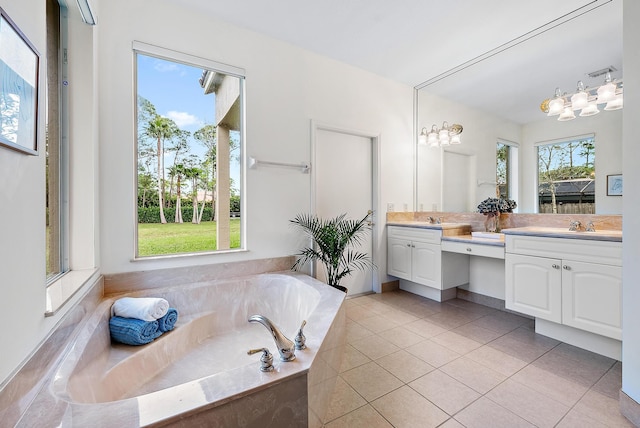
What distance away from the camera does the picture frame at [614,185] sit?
1973 mm

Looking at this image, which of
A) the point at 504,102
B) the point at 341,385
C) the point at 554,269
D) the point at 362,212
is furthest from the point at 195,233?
the point at 504,102

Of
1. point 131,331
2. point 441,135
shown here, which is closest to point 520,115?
point 441,135

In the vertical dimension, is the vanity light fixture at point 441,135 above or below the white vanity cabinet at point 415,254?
above

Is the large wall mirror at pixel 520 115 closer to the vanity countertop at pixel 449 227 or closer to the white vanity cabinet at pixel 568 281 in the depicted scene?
the vanity countertop at pixel 449 227

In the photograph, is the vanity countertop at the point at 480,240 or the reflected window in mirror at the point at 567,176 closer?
the reflected window in mirror at the point at 567,176

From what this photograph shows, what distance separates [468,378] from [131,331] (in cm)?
202

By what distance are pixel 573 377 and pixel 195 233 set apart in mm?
2832

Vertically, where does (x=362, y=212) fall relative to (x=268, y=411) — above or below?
above

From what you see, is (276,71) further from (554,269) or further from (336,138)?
(554,269)

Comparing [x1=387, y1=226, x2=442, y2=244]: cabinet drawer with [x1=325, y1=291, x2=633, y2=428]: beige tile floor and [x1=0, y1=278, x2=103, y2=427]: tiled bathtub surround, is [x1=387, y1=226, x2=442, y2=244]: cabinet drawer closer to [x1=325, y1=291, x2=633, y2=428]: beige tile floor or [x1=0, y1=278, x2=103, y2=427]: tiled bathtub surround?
[x1=325, y1=291, x2=633, y2=428]: beige tile floor

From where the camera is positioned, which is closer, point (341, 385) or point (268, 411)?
point (268, 411)

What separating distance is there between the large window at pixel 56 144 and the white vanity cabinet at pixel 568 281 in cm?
319

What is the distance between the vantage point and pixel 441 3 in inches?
81.4

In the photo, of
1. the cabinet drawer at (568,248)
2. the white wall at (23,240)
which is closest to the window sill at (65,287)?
the white wall at (23,240)
